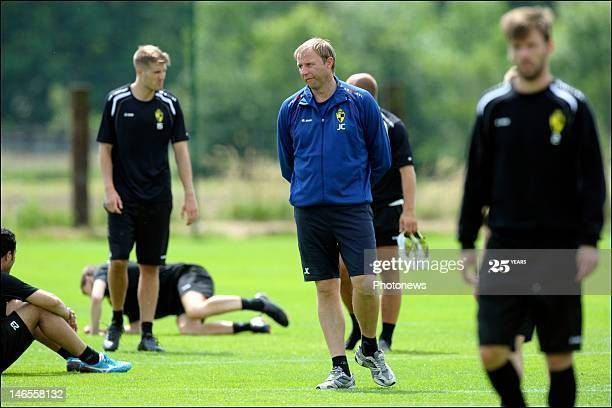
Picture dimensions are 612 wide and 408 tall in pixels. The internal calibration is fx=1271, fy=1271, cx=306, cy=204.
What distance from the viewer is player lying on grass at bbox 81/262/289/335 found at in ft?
40.7

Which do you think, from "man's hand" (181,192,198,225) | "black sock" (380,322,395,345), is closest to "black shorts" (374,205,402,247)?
"black sock" (380,322,395,345)

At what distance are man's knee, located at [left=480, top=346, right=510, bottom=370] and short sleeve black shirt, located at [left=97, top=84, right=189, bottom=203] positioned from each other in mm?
5209

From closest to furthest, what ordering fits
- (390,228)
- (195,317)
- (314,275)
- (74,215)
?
(314,275)
(390,228)
(195,317)
(74,215)

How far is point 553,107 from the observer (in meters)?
6.17

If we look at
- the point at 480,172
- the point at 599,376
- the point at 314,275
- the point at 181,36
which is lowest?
the point at 599,376

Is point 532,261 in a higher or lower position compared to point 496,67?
lower

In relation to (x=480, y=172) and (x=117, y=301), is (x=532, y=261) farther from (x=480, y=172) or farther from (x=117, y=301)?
(x=117, y=301)

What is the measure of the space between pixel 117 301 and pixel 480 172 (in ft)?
18.1

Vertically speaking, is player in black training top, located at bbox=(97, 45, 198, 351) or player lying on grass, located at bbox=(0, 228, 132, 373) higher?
player in black training top, located at bbox=(97, 45, 198, 351)

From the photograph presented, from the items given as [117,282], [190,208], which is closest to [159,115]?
[190,208]

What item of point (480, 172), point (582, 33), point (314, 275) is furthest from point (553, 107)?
point (582, 33)

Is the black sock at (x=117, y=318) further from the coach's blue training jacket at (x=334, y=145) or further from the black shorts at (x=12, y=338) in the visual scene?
the coach's blue training jacket at (x=334, y=145)

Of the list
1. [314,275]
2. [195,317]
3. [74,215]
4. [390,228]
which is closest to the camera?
[314,275]

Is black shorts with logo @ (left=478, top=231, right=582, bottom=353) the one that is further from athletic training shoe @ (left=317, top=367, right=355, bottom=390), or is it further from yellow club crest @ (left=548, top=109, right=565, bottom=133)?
athletic training shoe @ (left=317, top=367, right=355, bottom=390)
